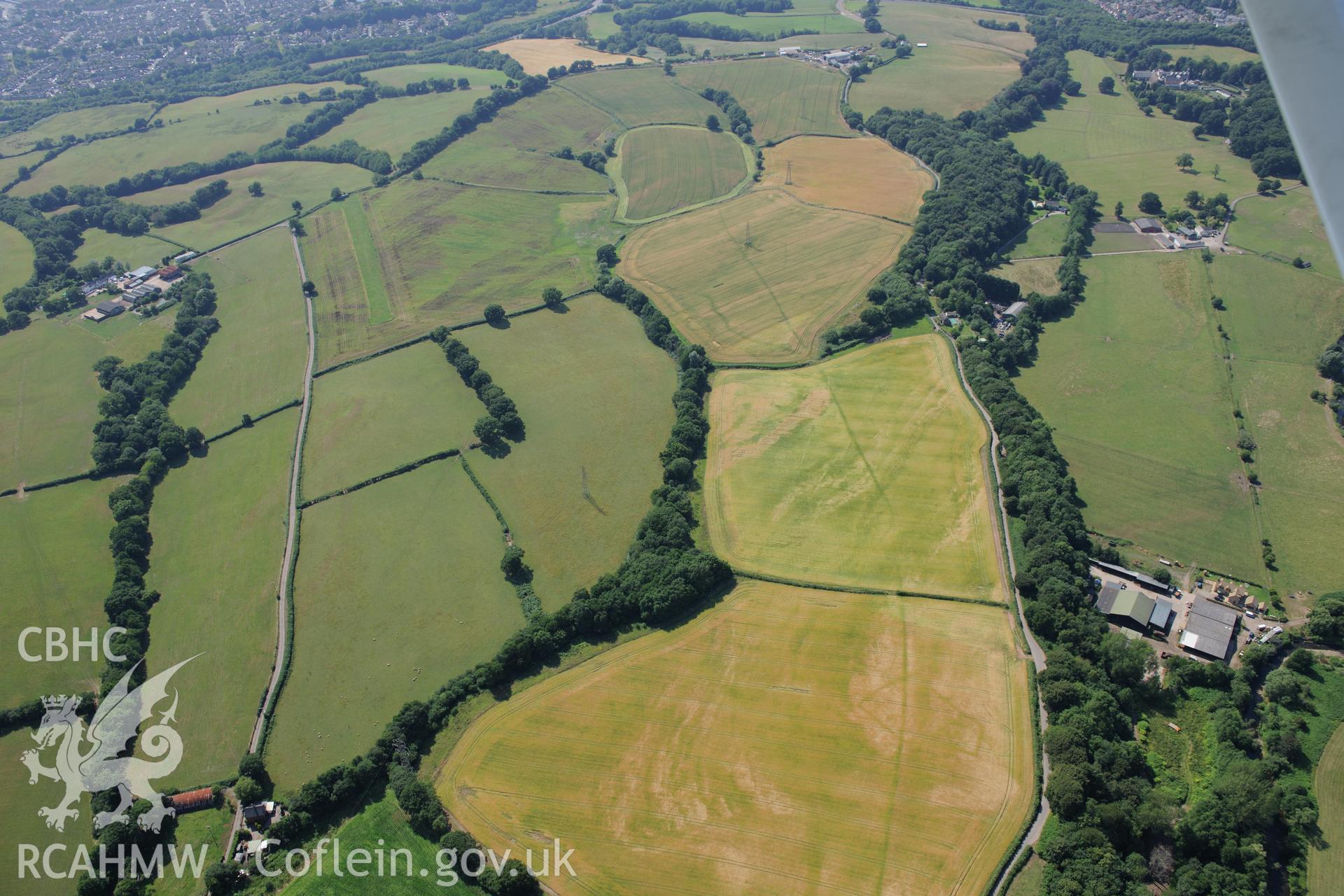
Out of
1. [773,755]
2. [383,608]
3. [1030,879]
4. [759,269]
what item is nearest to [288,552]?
[383,608]

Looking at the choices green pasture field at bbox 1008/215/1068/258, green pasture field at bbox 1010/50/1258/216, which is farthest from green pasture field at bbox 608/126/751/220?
green pasture field at bbox 1010/50/1258/216

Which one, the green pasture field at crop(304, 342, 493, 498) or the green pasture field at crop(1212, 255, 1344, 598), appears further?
the green pasture field at crop(304, 342, 493, 498)

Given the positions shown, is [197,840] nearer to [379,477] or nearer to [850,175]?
[379,477]

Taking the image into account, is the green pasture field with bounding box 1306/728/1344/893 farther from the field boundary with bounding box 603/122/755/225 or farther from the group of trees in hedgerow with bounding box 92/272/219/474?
the field boundary with bounding box 603/122/755/225

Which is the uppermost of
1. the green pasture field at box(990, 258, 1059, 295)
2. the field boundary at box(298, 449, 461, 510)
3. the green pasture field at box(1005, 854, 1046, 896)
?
the green pasture field at box(990, 258, 1059, 295)

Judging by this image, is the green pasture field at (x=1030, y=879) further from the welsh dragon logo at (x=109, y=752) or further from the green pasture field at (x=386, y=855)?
the welsh dragon logo at (x=109, y=752)

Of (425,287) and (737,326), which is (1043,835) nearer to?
(737,326)
